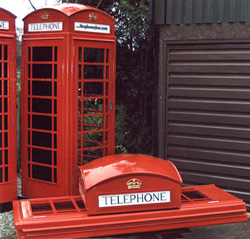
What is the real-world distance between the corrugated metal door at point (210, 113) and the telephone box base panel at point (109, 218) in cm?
157

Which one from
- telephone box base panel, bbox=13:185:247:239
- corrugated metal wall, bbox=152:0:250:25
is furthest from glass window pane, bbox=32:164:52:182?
corrugated metal wall, bbox=152:0:250:25

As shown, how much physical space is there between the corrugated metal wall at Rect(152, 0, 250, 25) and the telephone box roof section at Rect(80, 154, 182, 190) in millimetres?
2483

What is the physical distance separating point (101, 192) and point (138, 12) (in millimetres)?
5760

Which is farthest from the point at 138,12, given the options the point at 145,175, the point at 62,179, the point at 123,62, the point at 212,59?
the point at 145,175

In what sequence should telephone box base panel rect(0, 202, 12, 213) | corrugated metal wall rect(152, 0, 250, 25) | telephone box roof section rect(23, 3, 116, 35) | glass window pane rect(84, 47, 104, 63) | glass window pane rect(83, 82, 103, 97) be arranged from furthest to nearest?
glass window pane rect(83, 82, 103, 97) < glass window pane rect(84, 47, 104, 63) < corrugated metal wall rect(152, 0, 250, 25) < telephone box base panel rect(0, 202, 12, 213) < telephone box roof section rect(23, 3, 116, 35)

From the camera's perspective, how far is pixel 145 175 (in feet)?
15.0

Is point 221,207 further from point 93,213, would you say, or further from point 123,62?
point 123,62

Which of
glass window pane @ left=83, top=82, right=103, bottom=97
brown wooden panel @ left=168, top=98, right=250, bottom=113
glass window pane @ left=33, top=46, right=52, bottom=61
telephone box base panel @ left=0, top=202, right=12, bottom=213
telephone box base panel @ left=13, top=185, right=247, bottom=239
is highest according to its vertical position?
glass window pane @ left=33, top=46, right=52, bottom=61

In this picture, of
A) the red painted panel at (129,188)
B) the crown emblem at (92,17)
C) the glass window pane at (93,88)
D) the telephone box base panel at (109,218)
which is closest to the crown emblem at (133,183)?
the red painted panel at (129,188)

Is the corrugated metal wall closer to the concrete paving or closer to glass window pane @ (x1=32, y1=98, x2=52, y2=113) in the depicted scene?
glass window pane @ (x1=32, y1=98, x2=52, y2=113)

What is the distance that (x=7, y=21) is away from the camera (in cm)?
572

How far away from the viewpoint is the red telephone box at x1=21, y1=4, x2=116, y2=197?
18.6ft

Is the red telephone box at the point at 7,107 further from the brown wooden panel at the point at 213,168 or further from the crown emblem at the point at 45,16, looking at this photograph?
the brown wooden panel at the point at 213,168

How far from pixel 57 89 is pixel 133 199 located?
1.90m
